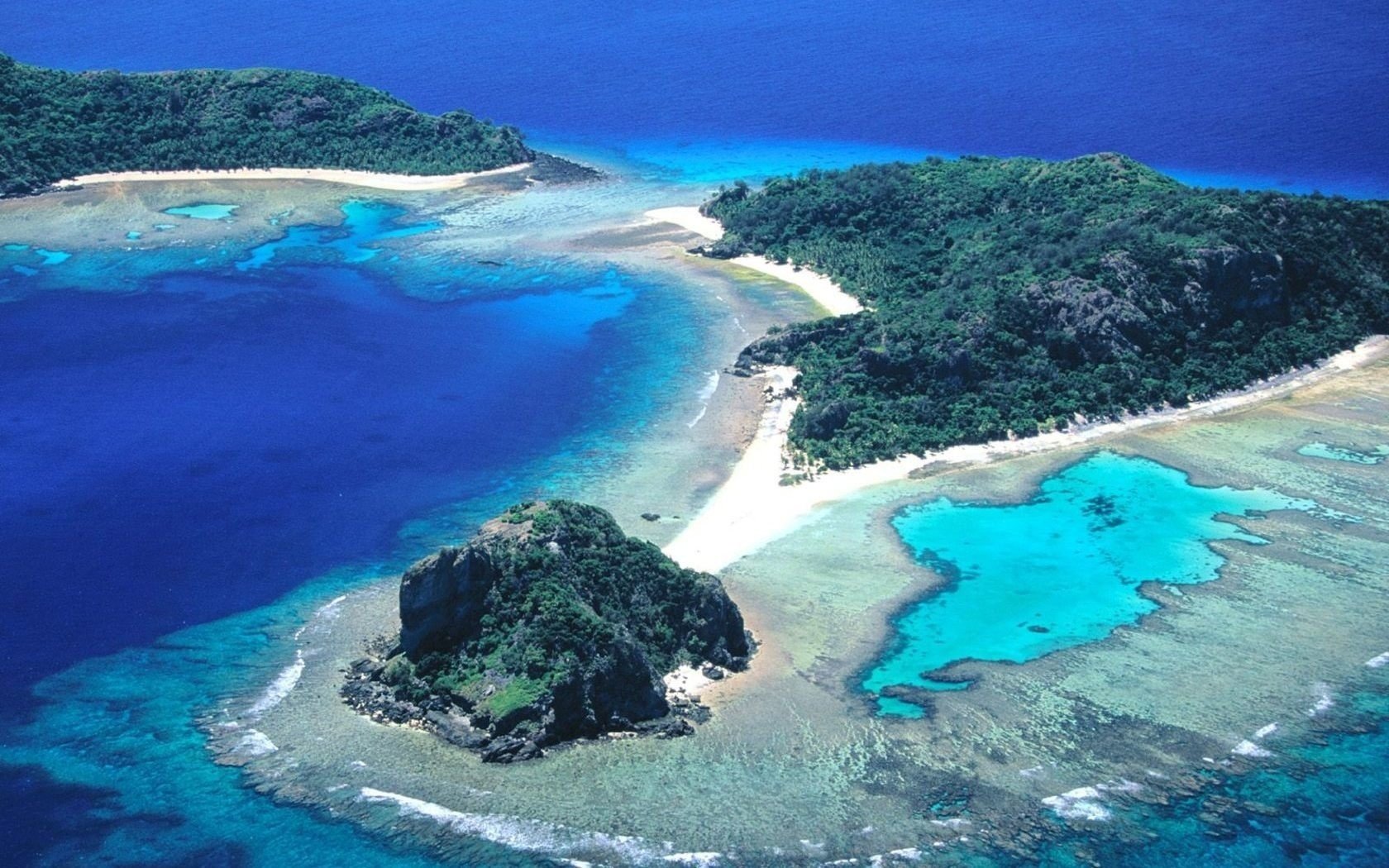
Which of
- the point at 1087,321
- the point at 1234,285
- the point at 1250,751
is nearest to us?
the point at 1250,751

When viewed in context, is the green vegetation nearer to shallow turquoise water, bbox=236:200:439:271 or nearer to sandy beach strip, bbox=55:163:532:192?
shallow turquoise water, bbox=236:200:439:271

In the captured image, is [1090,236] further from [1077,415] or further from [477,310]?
[477,310]

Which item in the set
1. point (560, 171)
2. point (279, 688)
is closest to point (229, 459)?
point (279, 688)

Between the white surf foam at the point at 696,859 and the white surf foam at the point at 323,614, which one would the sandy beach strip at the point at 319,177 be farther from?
the white surf foam at the point at 696,859

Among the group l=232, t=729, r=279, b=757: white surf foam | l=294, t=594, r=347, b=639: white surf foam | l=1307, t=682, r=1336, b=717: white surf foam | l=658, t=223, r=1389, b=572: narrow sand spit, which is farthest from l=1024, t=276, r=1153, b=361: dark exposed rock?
l=232, t=729, r=279, b=757: white surf foam

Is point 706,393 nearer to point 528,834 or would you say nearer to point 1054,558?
point 1054,558

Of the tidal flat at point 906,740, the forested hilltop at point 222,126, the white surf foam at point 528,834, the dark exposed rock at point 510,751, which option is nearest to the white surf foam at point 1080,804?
the tidal flat at point 906,740

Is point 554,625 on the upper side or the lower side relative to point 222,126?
lower
